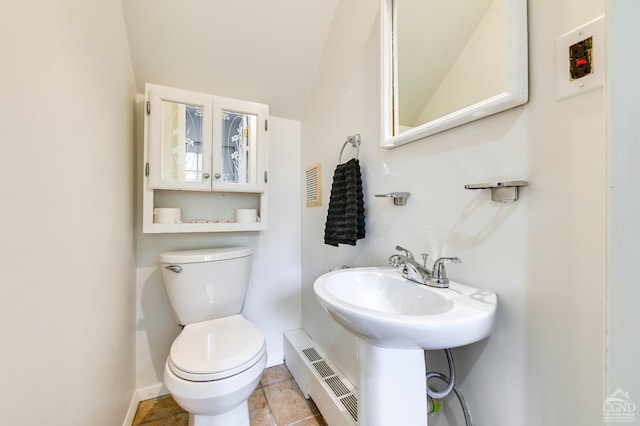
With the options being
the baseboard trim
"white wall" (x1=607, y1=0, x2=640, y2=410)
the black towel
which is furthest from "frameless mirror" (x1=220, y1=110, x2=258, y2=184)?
"white wall" (x1=607, y1=0, x2=640, y2=410)

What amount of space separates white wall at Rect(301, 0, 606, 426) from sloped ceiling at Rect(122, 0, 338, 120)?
1.02 meters

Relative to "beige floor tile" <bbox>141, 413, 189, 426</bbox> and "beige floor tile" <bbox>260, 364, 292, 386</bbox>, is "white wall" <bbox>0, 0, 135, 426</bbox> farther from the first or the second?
"beige floor tile" <bbox>260, 364, 292, 386</bbox>

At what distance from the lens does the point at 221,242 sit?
1604 mm

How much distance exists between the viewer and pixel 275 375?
5.31ft

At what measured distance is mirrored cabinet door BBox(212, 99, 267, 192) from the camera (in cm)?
143

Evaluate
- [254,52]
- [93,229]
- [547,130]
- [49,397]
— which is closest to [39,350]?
[49,397]

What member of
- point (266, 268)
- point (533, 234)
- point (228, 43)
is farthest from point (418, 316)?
point (228, 43)

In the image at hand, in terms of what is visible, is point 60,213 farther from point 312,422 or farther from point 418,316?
point 312,422

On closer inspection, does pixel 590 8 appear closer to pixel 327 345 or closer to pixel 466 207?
pixel 466 207

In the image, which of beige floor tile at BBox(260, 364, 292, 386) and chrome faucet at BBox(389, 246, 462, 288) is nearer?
chrome faucet at BBox(389, 246, 462, 288)

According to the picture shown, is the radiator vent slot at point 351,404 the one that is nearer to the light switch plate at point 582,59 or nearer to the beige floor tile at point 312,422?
the beige floor tile at point 312,422

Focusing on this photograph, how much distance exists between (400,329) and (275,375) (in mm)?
1432

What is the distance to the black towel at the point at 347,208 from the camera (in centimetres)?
110

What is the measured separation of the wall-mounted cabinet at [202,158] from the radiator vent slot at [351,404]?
0.99 m
